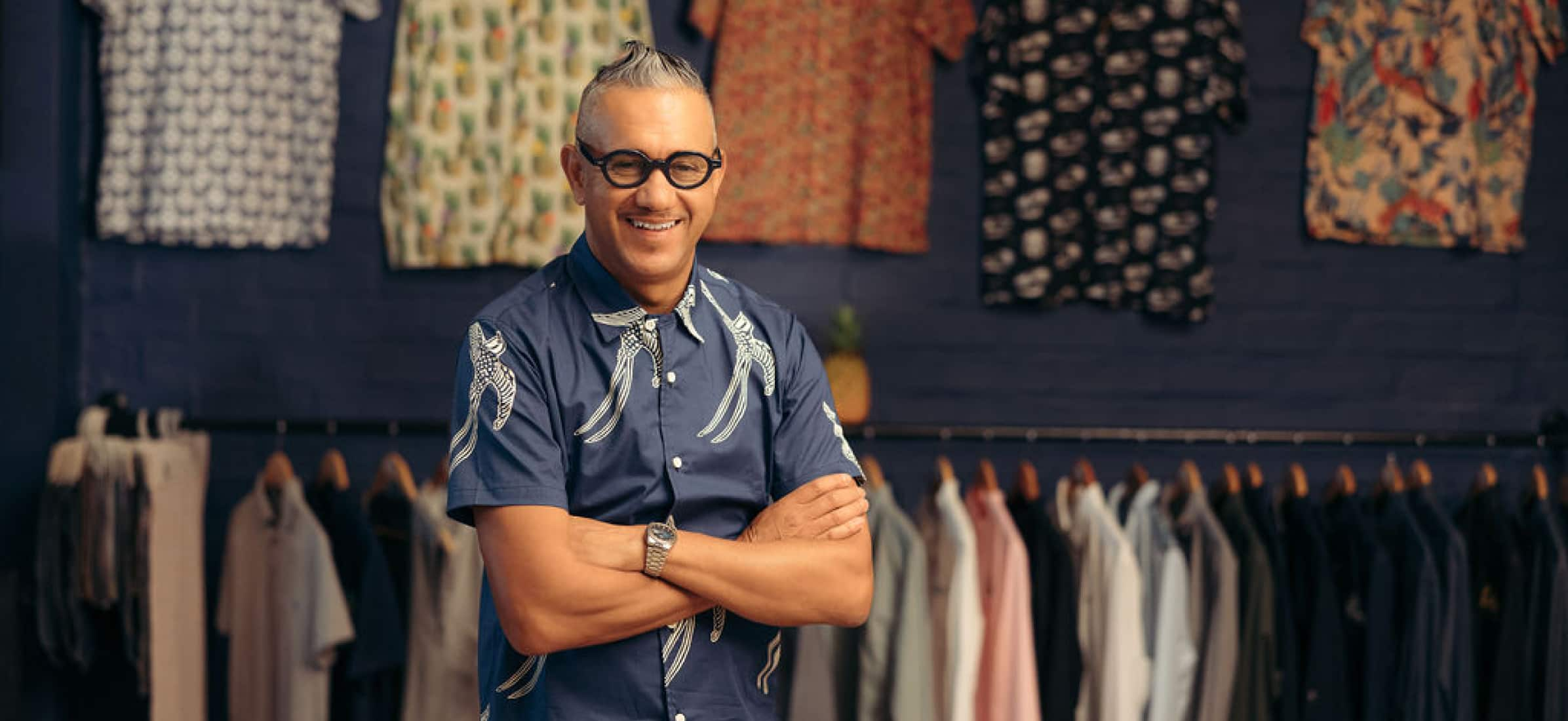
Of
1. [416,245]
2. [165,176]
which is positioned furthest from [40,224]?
[416,245]

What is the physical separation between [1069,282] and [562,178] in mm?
1447

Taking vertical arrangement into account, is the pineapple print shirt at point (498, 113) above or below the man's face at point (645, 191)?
above

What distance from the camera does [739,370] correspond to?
1.74 m

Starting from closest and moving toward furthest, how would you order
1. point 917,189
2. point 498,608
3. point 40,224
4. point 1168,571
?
point 498,608
point 1168,571
point 40,224
point 917,189

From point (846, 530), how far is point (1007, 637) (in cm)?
168

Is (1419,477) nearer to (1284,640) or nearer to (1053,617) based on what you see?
(1284,640)

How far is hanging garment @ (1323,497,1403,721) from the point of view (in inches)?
132

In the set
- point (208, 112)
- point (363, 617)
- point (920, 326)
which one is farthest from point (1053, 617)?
point (208, 112)

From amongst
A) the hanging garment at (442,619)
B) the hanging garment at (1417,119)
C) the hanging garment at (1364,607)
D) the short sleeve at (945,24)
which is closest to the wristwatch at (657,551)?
the hanging garment at (442,619)

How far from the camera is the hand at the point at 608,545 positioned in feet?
5.26

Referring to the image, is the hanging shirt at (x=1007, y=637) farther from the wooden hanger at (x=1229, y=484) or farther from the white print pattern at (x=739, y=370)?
the white print pattern at (x=739, y=370)

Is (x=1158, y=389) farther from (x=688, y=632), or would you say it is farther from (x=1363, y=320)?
(x=688, y=632)

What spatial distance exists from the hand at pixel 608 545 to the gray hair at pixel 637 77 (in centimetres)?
45

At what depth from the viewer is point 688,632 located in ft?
5.57
